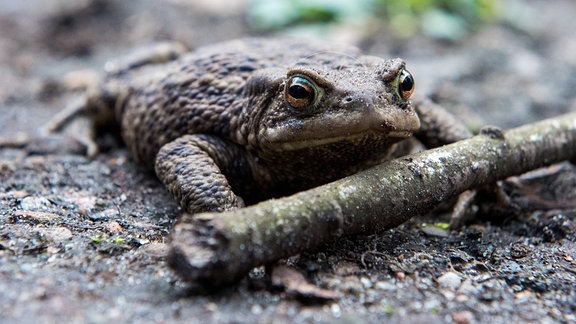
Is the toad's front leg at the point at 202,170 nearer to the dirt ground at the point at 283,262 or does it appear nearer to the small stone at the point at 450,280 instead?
the dirt ground at the point at 283,262

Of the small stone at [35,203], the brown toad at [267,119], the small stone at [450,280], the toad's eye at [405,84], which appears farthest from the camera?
the small stone at [35,203]

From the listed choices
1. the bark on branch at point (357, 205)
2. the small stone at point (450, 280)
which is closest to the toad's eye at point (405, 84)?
the bark on branch at point (357, 205)

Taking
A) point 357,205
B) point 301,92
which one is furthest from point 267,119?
point 357,205

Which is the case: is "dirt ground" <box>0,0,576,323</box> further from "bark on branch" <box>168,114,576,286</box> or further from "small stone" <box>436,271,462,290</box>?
"bark on branch" <box>168,114,576,286</box>

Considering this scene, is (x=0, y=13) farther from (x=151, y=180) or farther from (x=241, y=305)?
(x=241, y=305)

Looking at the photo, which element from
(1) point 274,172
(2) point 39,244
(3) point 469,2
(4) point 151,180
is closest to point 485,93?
(3) point 469,2

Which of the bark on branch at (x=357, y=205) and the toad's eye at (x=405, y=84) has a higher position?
the toad's eye at (x=405, y=84)

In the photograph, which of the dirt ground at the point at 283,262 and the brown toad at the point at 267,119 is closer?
the dirt ground at the point at 283,262
